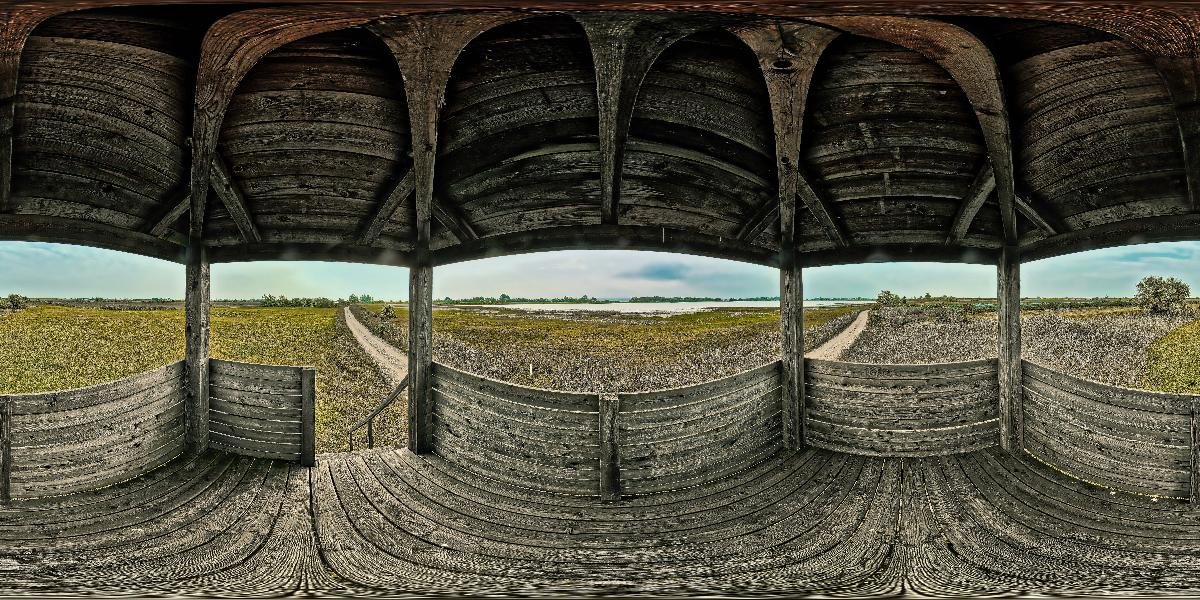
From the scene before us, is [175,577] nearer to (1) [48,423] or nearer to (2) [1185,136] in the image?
(1) [48,423]

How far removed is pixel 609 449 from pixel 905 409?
3.31 m

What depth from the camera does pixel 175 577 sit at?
2947 mm

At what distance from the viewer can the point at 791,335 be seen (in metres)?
5.18

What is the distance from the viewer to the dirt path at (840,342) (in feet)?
71.0

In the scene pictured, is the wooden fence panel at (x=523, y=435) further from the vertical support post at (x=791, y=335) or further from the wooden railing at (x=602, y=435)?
the vertical support post at (x=791, y=335)

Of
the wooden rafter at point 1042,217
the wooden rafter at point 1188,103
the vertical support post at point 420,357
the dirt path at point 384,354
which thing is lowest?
the dirt path at point 384,354

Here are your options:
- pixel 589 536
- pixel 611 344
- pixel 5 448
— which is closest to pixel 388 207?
pixel 5 448

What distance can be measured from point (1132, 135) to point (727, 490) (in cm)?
480

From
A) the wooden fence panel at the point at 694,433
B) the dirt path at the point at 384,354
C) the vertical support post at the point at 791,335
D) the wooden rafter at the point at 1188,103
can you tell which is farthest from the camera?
the dirt path at the point at 384,354

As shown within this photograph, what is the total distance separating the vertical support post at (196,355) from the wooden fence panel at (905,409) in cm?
644

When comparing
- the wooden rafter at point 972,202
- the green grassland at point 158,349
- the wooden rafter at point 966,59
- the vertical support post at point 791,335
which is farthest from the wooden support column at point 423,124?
the green grassland at point 158,349

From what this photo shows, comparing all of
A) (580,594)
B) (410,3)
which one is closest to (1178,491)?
(580,594)

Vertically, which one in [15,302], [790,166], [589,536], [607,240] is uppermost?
[790,166]

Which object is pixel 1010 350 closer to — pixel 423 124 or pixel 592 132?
pixel 592 132
